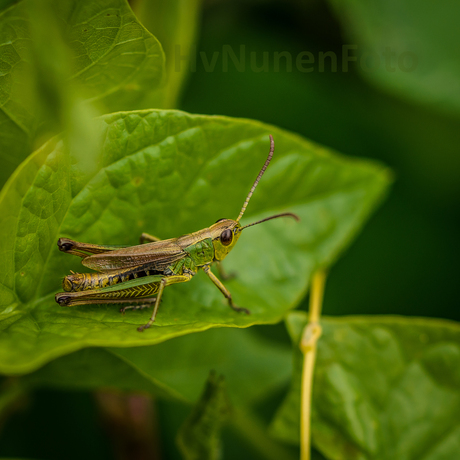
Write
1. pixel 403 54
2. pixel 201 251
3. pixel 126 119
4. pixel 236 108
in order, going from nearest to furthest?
1. pixel 126 119
2. pixel 201 251
3. pixel 403 54
4. pixel 236 108

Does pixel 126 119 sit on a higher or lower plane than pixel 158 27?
lower

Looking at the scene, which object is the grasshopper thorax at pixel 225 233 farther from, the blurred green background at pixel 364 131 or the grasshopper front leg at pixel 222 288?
the blurred green background at pixel 364 131

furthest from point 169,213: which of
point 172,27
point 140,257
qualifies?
point 172,27

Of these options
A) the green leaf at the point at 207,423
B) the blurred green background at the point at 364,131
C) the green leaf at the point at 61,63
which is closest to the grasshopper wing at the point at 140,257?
the green leaf at the point at 61,63

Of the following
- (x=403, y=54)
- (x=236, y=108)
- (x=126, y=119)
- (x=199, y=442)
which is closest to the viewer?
(x=126, y=119)

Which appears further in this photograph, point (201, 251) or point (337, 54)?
point (337, 54)

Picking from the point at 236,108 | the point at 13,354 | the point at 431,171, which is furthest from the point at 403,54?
the point at 13,354

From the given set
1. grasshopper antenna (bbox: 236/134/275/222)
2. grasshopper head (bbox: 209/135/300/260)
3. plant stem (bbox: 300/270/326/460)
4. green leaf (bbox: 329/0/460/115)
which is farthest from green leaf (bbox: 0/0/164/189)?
green leaf (bbox: 329/0/460/115)

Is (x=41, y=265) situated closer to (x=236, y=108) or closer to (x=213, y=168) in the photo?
(x=213, y=168)
